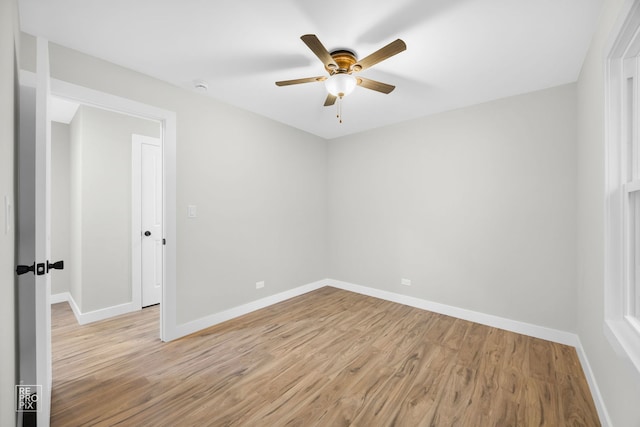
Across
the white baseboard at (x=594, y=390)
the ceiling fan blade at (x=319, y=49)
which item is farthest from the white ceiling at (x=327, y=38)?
the white baseboard at (x=594, y=390)

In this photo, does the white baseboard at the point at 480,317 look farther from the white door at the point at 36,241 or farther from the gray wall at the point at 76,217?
the gray wall at the point at 76,217

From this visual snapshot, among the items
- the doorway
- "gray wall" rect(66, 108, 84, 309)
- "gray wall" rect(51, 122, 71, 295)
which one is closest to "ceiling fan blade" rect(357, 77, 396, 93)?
the doorway

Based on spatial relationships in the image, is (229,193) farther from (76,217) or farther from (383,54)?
(383,54)

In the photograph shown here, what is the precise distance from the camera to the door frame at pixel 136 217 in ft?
11.1

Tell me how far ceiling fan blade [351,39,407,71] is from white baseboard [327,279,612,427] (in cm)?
240

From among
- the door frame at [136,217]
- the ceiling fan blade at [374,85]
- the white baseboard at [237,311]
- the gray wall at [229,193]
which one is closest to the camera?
the ceiling fan blade at [374,85]

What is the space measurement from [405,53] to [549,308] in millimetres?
2677

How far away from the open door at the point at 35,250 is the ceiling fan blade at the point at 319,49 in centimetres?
129

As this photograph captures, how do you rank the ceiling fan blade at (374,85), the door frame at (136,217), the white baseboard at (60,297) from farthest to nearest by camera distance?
the white baseboard at (60,297) < the door frame at (136,217) < the ceiling fan blade at (374,85)

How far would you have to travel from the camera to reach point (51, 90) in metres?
2.00

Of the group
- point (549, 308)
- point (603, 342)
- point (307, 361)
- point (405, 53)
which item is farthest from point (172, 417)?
point (549, 308)

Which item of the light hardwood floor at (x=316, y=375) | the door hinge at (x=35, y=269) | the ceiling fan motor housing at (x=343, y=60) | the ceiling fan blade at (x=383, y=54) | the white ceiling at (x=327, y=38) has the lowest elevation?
the light hardwood floor at (x=316, y=375)

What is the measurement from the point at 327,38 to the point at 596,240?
88.7 inches

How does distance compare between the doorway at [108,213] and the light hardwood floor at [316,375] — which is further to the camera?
the doorway at [108,213]
